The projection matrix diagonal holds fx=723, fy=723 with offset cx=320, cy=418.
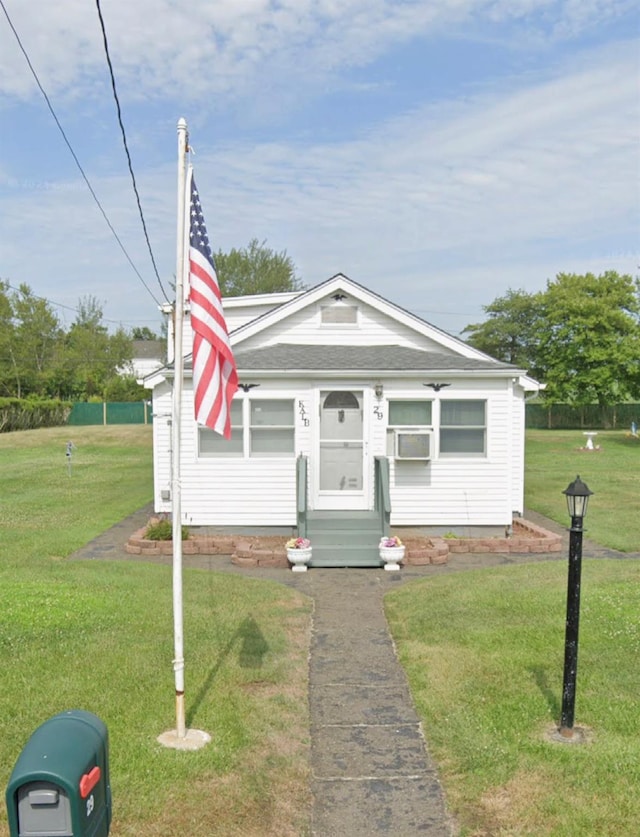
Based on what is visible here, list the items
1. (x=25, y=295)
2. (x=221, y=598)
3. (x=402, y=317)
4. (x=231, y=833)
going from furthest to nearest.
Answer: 1. (x=25, y=295)
2. (x=402, y=317)
3. (x=221, y=598)
4. (x=231, y=833)

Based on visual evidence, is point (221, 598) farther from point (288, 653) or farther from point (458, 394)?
point (458, 394)

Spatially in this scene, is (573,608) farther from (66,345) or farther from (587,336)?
(66,345)

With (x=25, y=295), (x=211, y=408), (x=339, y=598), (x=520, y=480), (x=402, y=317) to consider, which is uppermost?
(x=25, y=295)

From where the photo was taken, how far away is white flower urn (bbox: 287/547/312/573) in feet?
33.1

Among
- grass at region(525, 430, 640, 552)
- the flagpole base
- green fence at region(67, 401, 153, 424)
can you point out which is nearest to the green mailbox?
the flagpole base

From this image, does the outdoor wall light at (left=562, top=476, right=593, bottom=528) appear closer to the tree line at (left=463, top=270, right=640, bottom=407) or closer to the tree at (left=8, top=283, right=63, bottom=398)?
the tree line at (left=463, top=270, right=640, bottom=407)

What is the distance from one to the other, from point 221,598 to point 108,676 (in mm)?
2683

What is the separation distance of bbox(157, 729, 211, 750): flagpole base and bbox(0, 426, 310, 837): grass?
0.07 m

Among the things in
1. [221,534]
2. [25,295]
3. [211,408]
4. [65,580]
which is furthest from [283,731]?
[25,295]

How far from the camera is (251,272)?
55688 mm

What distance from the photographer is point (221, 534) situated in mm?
12195

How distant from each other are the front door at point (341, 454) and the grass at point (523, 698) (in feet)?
10.8

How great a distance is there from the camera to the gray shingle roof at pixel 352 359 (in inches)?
470

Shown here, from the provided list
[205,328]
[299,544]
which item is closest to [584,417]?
[299,544]
